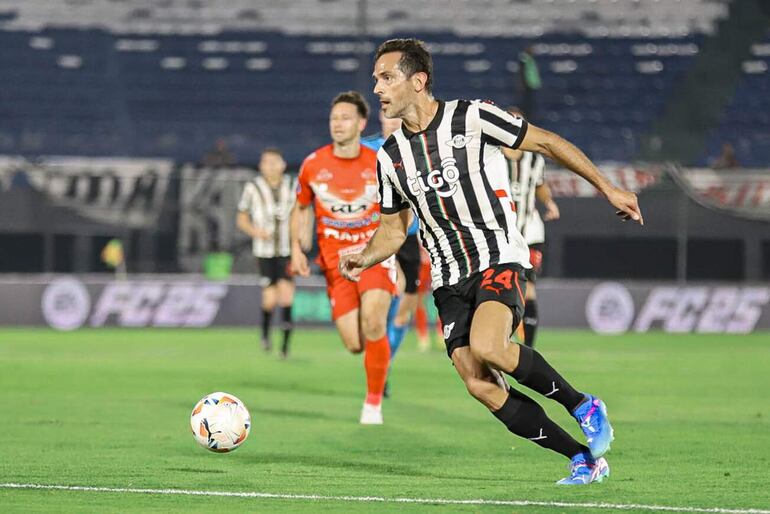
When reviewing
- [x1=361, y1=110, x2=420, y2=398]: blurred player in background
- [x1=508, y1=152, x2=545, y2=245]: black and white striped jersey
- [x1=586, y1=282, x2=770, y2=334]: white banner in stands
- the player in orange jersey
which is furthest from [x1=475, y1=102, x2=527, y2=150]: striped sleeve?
[x1=586, y1=282, x2=770, y2=334]: white banner in stands

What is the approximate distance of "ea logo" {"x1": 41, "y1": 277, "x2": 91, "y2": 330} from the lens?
19953 millimetres

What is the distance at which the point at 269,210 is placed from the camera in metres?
16.9

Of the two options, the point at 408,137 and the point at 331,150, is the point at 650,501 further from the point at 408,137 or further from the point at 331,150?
the point at 331,150

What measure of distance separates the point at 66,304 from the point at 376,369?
38.6 feet

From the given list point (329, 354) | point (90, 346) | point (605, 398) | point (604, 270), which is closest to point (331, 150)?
point (605, 398)

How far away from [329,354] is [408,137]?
31.3 feet

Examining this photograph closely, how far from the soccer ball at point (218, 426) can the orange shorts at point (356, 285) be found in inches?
86.2

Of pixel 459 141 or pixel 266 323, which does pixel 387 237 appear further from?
pixel 266 323

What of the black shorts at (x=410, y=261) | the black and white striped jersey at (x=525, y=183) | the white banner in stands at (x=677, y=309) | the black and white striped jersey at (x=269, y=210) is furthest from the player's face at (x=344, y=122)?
the white banner in stands at (x=677, y=309)

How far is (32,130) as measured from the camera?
24969 millimetres

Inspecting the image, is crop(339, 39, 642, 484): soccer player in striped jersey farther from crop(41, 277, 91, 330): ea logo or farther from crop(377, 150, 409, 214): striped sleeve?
crop(41, 277, 91, 330): ea logo

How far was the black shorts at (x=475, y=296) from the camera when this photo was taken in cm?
629

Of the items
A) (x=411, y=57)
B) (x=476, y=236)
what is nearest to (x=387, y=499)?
(x=476, y=236)

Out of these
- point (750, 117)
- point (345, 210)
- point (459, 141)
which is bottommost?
point (345, 210)
